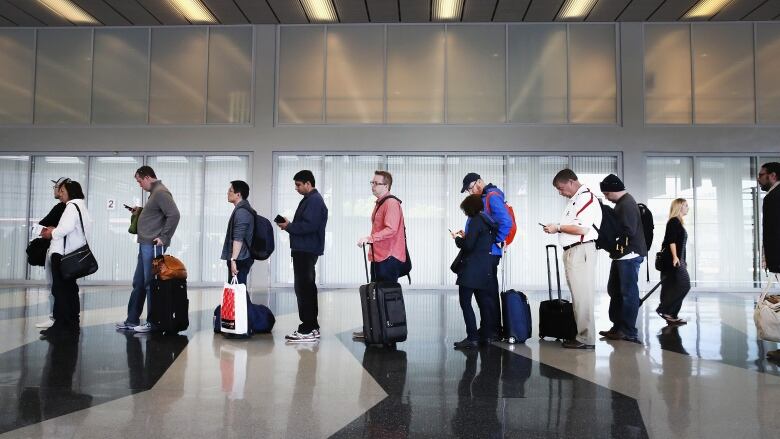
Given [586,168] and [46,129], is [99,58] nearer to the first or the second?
[46,129]

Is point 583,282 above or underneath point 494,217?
underneath

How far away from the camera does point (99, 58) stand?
1302 centimetres

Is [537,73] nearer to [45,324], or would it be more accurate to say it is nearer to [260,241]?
[260,241]

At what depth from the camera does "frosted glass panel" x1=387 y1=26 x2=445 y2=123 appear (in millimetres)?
12578

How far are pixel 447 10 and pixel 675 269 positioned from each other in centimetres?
735

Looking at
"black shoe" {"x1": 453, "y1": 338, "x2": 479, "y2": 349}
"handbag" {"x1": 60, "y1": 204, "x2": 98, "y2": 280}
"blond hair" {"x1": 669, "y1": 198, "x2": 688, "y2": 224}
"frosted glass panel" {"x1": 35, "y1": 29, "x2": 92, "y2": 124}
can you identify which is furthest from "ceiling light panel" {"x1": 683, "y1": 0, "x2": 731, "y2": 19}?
"frosted glass panel" {"x1": 35, "y1": 29, "x2": 92, "y2": 124}

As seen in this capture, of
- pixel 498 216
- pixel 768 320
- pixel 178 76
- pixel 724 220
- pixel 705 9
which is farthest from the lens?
pixel 178 76

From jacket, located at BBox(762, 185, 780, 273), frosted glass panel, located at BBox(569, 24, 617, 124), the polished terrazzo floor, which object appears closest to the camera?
the polished terrazzo floor

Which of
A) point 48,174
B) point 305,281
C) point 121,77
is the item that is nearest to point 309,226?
point 305,281

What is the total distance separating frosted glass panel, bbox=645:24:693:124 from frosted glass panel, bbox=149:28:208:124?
9.91 m

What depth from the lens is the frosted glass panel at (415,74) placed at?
41.3 feet

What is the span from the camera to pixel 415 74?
500 inches

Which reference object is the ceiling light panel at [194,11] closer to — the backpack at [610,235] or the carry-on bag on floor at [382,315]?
the carry-on bag on floor at [382,315]

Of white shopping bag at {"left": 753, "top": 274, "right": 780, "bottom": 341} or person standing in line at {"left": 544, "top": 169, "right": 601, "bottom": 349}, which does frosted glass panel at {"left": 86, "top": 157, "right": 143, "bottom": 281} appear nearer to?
A: person standing in line at {"left": 544, "top": 169, "right": 601, "bottom": 349}
